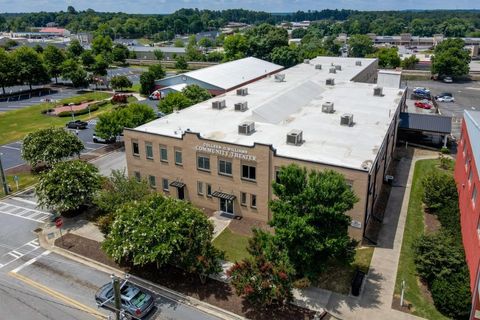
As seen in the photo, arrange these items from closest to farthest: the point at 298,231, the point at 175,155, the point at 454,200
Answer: the point at 298,231
the point at 454,200
the point at 175,155

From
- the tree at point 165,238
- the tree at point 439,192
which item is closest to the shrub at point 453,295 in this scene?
the tree at point 439,192

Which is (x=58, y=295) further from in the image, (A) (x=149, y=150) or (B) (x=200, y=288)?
(A) (x=149, y=150)

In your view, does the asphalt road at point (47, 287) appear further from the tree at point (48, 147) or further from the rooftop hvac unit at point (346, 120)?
the rooftop hvac unit at point (346, 120)

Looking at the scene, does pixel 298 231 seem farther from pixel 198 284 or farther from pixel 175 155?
pixel 175 155

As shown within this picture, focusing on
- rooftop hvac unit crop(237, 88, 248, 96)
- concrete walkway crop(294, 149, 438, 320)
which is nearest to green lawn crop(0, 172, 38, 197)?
rooftop hvac unit crop(237, 88, 248, 96)

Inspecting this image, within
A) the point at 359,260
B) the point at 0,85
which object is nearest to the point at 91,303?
the point at 359,260

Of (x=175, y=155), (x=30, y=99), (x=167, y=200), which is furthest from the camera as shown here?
(x=30, y=99)
